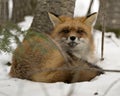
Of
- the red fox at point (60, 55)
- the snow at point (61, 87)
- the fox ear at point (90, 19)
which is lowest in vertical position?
the snow at point (61, 87)

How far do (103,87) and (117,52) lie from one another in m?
3.08

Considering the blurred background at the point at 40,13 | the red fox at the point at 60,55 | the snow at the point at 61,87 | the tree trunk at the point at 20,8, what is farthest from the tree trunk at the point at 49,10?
the tree trunk at the point at 20,8

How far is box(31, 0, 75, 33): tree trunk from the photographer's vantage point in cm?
792

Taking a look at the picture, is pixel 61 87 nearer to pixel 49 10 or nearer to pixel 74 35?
pixel 74 35

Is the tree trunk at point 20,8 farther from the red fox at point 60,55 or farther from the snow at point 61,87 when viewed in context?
the snow at point 61,87

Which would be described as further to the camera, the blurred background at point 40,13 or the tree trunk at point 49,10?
the tree trunk at point 49,10

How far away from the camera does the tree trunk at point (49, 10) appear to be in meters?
7.92

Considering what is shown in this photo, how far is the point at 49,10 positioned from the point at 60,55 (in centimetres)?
189

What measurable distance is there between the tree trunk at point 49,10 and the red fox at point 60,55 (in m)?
0.94

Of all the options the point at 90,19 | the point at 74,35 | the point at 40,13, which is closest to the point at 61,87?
the point at 74,35

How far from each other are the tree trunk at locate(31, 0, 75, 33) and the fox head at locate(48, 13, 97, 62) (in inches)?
37.6

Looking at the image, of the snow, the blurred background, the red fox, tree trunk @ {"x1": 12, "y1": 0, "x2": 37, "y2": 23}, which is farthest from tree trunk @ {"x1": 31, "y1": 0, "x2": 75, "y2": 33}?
tree trunk @ {"x1": 12, "y1": 0, "x2": 37, "y2": 23}

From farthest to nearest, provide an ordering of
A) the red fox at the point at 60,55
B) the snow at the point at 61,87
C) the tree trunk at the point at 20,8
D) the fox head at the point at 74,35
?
the tree trunk at the point at 20,8 → the fox head at the point at 74,35 → the red fox at the point at 60,55 → the snow at the point at 61,87

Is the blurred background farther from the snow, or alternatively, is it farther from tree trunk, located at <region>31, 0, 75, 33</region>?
the snow
